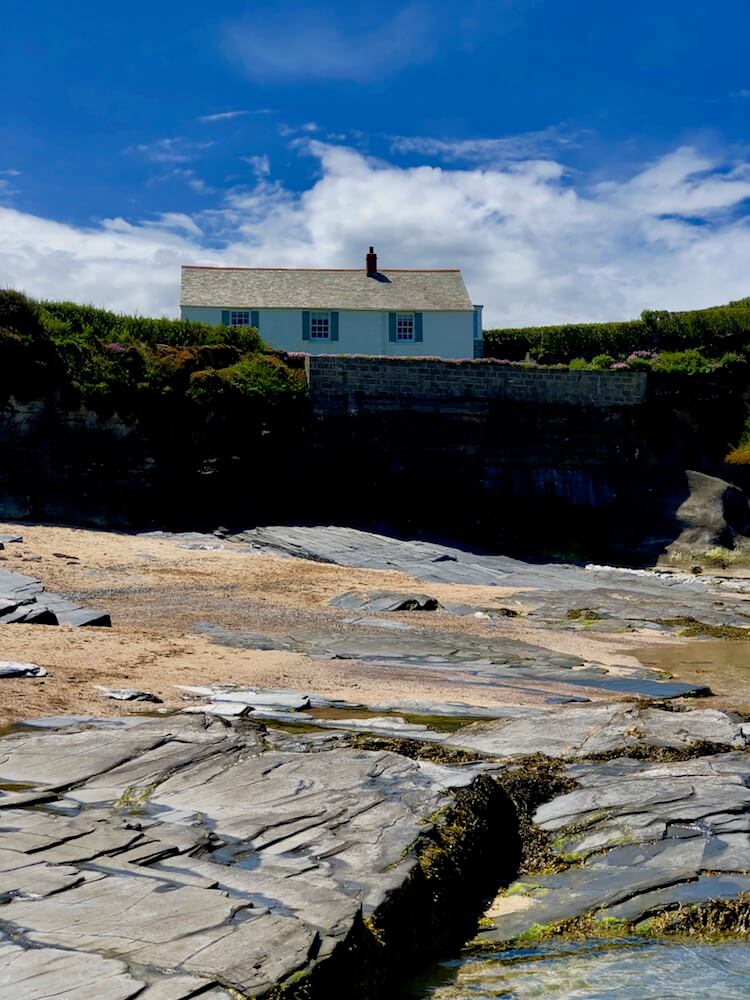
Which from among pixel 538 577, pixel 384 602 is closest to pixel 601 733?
pixel 384 602

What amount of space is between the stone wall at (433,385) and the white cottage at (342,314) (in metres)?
8.85

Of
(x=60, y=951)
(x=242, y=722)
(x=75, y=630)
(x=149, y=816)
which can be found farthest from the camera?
(x=75, y=630)

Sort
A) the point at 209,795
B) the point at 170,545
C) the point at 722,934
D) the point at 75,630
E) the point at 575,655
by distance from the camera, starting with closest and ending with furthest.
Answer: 1. the point at 722,934
2. the point at 209,795
3. the point at 75,630
4. the point at 575,655
5. the point at 170,545

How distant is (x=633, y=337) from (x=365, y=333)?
10.4m

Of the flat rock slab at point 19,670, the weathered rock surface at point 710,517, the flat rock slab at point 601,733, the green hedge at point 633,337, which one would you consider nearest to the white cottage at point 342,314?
the green hedge at point 633,337

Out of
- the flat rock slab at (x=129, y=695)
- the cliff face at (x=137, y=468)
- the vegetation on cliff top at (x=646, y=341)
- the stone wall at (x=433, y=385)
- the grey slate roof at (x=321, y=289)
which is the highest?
the grey slate roof at (x=321, y=289)

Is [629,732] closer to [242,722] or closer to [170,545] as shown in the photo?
[242,722]

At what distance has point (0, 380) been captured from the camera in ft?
90.2

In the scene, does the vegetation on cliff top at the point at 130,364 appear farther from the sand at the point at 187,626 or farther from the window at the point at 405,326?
the window at the point at 405,326

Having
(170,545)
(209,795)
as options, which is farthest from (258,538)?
(209,795)

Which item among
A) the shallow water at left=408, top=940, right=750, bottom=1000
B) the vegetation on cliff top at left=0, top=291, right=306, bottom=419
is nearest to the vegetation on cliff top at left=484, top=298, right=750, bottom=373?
the vegetation on cliff top at left=0, top=291, right=306, bottom=419

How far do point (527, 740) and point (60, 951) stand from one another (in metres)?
5.71

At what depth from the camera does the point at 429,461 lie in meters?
32.1

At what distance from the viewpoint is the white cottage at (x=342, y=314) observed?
41.5 m
